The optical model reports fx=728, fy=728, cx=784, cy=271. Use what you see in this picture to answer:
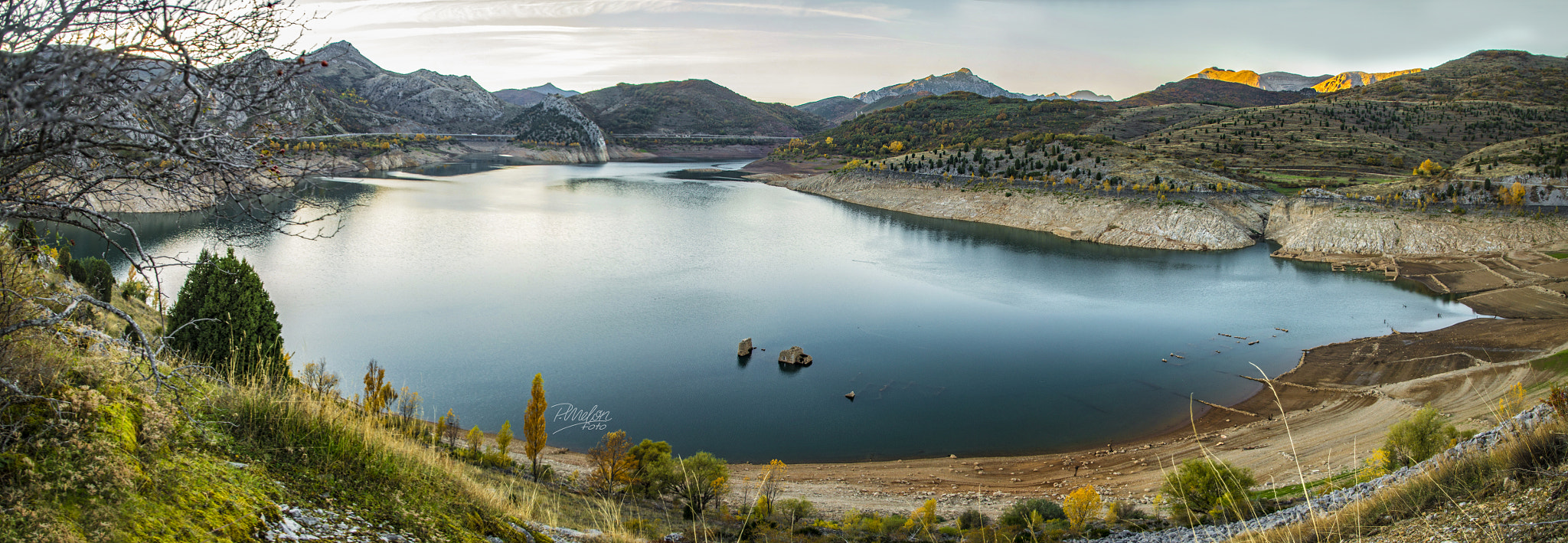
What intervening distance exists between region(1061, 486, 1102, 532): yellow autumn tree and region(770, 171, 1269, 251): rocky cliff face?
1590 inches

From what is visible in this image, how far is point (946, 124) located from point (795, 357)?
92634 millimetres

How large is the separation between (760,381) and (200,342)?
12.4 metres

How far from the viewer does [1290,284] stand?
35594mm

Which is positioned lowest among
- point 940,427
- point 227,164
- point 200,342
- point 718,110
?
point 940,427

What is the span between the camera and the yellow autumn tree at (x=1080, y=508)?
1141 centimetres

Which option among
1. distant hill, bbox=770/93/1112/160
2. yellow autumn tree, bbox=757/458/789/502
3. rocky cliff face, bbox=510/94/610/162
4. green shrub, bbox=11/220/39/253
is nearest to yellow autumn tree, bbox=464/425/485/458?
yellow autumn tree, bbox=757/458/789/502

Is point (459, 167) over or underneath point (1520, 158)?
underneath

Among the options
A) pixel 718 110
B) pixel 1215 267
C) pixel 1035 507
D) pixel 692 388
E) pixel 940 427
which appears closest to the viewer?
pixel 1035 507

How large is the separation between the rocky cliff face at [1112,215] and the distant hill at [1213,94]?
111 metres

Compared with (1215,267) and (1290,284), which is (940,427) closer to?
(1290,284)

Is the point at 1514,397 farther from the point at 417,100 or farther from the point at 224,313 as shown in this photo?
the point at 417,100

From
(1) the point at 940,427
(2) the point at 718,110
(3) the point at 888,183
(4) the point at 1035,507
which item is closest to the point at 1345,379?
(1) the point at 940,427

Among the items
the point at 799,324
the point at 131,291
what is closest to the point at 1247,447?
→ the point at 799,324

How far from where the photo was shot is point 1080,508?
38.2ft
